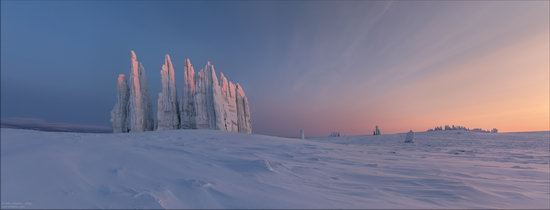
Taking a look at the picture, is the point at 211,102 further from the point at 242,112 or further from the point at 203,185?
the point at 203,185

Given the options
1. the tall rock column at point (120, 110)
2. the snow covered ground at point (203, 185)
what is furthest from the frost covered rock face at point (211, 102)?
the snow covered ground at point (203, 185)

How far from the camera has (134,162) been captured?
11.1 ft

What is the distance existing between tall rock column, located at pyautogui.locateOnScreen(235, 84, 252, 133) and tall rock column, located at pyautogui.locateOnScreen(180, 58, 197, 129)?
4.90 meters

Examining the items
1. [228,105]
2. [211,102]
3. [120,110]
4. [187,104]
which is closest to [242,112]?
[228,105]

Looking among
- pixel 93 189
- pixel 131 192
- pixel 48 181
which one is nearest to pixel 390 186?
pixel 131 192

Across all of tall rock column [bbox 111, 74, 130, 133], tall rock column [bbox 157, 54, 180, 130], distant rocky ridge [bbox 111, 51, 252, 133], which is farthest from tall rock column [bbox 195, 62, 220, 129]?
tall rock column [bbox 111, 74, 130, 133]

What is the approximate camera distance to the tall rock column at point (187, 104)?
25.2 meters

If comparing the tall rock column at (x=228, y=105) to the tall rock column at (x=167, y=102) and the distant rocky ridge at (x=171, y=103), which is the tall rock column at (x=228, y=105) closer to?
the distant rocky ridge at (x=171, y=103)

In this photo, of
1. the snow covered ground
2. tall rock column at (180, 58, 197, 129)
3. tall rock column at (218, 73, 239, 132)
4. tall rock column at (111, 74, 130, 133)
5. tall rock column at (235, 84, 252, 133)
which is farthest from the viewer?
tall rock column at (235, 84, 252, 133)

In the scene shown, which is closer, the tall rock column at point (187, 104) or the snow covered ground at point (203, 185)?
the snow covered ground at point (203, 185)

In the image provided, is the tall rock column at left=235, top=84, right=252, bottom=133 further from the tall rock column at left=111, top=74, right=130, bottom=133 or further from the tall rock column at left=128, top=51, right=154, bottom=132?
the tall rock column at left=111, top=74, right=130, bottom=133

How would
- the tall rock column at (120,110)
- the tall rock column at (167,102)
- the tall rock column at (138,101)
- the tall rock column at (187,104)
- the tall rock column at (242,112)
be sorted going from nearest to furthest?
1. the tall rock column at (138,101)
2. the tall rock column at (167,102)
3. the tall rock column at (120,110)
4. the tall rock column at (187,104)
5. the tall rock column at (242,112)

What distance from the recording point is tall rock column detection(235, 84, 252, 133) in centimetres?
2902

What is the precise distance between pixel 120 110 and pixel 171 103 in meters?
3.92
